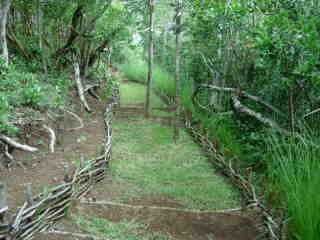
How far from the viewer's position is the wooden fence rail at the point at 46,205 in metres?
2.42

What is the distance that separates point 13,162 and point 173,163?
75.8 inches

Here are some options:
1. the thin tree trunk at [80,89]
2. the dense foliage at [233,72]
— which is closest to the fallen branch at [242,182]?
the dense foliage at [233,72]

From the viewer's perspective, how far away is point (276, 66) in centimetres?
400

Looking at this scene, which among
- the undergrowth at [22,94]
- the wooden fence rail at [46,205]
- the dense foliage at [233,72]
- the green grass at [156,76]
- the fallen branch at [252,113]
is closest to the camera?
the wooden fence rail at [46,205]

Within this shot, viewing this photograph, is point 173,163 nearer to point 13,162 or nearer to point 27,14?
point 13,162

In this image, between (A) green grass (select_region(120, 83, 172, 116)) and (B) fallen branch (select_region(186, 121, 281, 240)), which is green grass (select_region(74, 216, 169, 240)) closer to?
(B) fallen branch (select_region(186, 121, 281, 240))

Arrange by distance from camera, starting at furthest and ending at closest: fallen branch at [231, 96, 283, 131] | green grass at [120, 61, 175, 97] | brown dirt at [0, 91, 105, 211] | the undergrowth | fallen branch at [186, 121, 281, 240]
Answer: green grass at [120, 61, 175, 97]
fallen branch at [231, 96, 283, 131]
the undergrowth
brown dirt at [0, 91, 105, 211]
fallen branch at [186, 121, 281, 240]

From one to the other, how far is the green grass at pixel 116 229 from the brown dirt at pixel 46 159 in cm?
50

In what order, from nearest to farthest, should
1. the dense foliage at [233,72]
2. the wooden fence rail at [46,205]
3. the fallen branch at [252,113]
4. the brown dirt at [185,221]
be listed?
1. the wooden fence rail at [46,205]
2. the dense foliage at [233,72]
3. the brown dirt at [185,221]
4. the fallen branch at [252,113]

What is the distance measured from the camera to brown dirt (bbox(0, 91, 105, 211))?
338cm

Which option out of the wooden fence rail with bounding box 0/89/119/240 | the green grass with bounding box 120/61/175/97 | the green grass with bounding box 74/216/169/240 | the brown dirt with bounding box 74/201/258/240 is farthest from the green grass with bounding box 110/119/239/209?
the green grass with bounding box 120/61/175/97

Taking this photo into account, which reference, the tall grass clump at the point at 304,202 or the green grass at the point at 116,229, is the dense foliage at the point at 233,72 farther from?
the green grass at the point at 116,229

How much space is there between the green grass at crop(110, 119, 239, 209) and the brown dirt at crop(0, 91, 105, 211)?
363 millimetres

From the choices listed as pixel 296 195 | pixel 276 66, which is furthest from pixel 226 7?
pixel 296 195
